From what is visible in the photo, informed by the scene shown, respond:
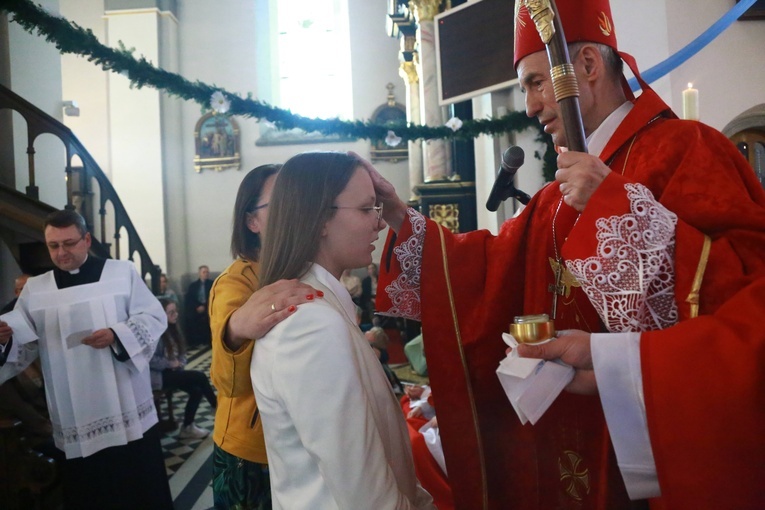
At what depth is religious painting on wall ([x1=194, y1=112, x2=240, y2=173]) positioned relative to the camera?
1267 cm

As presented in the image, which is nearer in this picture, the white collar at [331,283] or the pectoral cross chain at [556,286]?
the white collar at [331,283]

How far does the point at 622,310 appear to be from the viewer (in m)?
1.18

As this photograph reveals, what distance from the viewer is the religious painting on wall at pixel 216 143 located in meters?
12.7

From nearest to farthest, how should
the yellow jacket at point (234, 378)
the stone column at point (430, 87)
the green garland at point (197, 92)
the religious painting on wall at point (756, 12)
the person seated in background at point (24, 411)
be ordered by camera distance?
the yellow jacket at point (234, 378) < the person seated in background at point (24, 411) < the religious painting on wall at point (756, 12) < the green garland at point (197, 92) < the stone column at point (430, 87)

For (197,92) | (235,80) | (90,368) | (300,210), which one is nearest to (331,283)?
(300,210)

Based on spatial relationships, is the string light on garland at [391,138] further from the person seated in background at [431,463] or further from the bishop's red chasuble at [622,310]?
the bishop's red chasuble at [622,310]

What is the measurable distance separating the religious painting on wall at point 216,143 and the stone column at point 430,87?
6680mm

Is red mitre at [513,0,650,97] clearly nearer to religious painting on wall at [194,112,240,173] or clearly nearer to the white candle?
the white candle

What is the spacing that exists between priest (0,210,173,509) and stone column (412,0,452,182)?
4371 mm

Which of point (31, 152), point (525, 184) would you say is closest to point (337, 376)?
point (525, 184)

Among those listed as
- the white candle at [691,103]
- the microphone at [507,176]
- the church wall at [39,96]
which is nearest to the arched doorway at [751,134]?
the white candle at [691,103]

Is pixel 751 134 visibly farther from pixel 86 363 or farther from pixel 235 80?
pixel 235 80

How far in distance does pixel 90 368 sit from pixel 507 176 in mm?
2687

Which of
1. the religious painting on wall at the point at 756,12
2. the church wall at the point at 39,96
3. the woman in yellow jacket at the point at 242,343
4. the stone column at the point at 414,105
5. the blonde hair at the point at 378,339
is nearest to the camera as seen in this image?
the woman in yellow jacket at the point at 242,343
